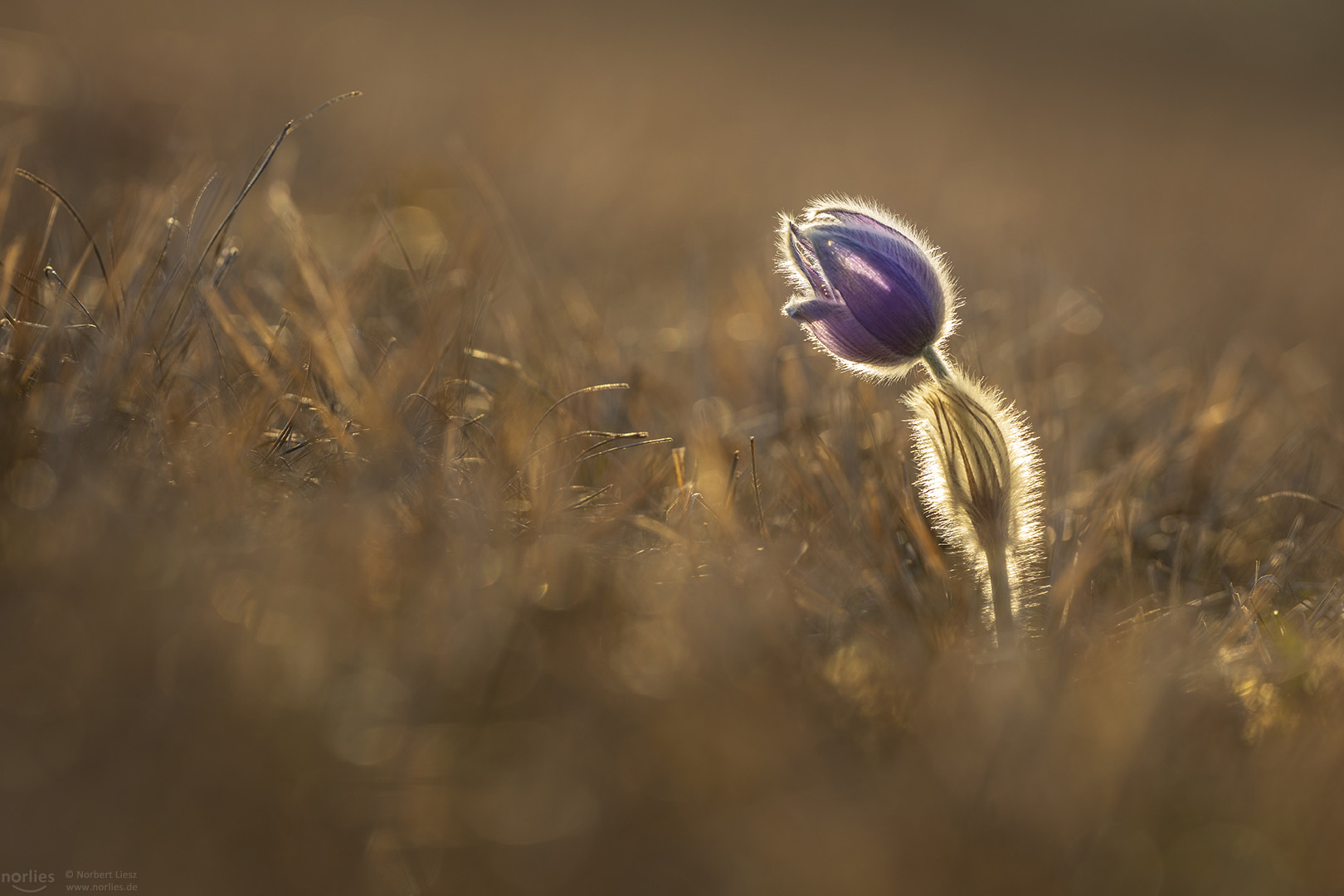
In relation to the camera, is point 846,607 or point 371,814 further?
point 846,607

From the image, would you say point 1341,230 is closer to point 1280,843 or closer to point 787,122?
point 787,122

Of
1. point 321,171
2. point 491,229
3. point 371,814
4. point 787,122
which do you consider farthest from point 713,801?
point 787,122

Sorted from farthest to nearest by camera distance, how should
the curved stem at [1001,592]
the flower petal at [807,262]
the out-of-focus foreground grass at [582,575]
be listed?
the flower petal at [807,262]
the curved stem at [1001,592]
the out-of-focus foreground grass at [582,575]

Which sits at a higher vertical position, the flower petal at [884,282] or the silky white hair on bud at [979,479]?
the flower petal at [884,282]

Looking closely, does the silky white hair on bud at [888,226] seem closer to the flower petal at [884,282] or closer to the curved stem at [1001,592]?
the flower petal at [884,282]

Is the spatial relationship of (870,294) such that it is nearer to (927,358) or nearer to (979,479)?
(927,358)

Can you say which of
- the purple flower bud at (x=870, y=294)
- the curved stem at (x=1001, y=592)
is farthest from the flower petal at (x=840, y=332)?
the curved stem at (x=1001, y=592)
